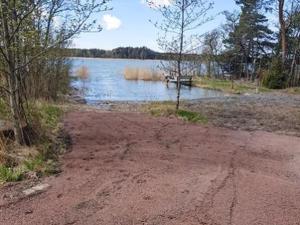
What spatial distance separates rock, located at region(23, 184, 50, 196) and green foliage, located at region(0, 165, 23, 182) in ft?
1.18

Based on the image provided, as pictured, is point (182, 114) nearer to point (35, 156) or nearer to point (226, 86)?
point (35, 156)

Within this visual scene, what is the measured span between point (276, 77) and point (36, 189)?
26.6m

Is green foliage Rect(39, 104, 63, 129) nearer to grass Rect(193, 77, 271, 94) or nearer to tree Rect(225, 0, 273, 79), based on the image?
grass Rect(193, 77, 271, 94)

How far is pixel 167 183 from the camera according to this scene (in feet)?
16.8

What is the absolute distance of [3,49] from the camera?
6523 mm

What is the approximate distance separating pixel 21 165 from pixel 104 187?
4.41ft

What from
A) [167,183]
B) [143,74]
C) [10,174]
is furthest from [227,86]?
[10,174]

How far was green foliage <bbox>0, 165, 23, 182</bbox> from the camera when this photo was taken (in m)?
5.16

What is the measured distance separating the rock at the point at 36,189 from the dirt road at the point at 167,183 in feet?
0.26

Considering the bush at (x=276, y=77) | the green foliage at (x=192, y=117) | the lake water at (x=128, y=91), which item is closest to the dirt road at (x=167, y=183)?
the green foliage at (x=192, y=117)

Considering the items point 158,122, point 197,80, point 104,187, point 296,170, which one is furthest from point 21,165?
point 197,80

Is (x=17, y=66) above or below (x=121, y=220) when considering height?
above

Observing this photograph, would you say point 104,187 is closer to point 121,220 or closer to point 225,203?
point 121,220

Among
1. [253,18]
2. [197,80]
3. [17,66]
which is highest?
[253,18]
